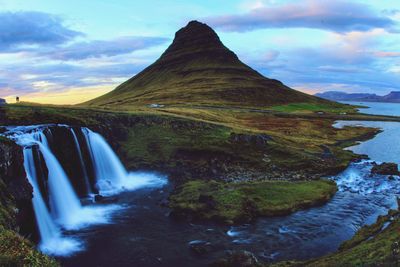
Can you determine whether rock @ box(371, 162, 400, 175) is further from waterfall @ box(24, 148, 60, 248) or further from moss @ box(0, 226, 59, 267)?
moss @ box(0, 226, 59, 267)

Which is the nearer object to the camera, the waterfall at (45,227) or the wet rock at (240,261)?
the wet rock at (240,261)

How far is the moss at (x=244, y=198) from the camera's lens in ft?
131

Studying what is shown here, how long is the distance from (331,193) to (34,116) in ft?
145

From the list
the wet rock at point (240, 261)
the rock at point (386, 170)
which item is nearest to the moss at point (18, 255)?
the wet rock at point (240, 261)

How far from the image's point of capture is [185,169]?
5925cm

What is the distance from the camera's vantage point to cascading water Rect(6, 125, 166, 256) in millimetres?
34906

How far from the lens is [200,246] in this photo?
32188 millimetres

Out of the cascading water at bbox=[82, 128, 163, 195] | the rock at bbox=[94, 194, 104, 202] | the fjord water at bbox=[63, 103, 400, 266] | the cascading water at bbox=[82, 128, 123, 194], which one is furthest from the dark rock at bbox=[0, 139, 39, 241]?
the cascading water at bbox=[82, 128, 123, 194]

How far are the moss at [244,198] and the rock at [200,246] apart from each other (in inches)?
205

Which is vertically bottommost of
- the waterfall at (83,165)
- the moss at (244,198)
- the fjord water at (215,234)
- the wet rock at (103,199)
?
the fjord water at (215,234)

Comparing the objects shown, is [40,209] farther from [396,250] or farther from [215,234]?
[396,250]

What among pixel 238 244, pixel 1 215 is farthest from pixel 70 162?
pixel 238 244

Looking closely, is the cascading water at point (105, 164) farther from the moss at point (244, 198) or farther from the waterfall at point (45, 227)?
the waterfall at point (45, 227)

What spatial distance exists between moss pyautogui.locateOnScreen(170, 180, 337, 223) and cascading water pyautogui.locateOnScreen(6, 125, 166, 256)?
7751 millimetres
